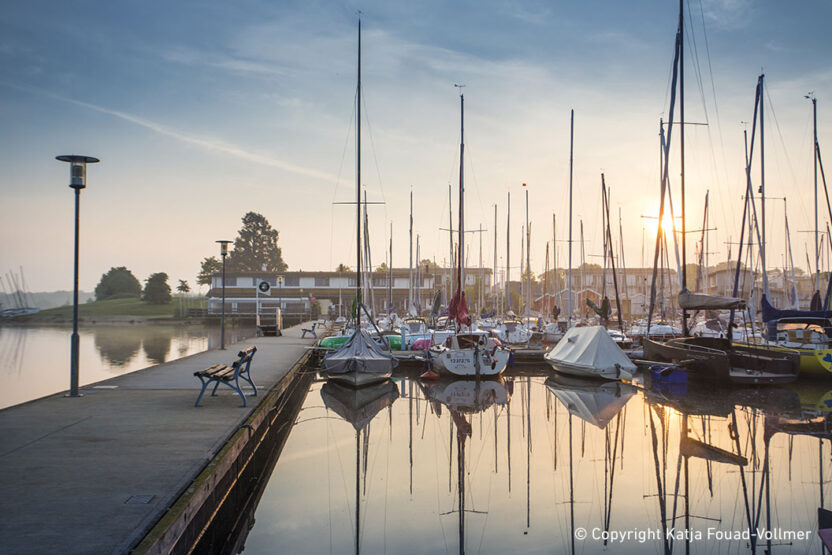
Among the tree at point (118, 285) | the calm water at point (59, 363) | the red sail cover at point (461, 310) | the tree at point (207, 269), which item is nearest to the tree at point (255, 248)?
the tree at point (207, 269)

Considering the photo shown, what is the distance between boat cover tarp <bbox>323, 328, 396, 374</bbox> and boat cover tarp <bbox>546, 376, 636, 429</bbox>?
6.03 meters

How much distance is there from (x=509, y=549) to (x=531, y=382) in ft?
54.8

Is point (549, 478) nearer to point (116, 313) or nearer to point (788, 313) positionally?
point (788, 313)

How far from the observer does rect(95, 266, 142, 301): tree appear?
14925cm

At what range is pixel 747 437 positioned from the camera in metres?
14.0

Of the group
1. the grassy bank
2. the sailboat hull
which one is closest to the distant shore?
the grassy bank

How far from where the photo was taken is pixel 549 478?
11.2 metres

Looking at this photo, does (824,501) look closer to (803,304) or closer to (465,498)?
(465,498)

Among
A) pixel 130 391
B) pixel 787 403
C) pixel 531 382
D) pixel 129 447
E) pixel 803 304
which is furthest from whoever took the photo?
pixel 803 304

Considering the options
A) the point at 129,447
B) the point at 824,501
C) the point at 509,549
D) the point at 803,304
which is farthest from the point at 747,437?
the point at 803,304

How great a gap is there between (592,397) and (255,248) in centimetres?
11923

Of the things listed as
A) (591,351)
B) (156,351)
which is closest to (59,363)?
(156,351)

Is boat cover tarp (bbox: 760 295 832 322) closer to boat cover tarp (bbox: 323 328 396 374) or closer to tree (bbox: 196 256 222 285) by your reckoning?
boat cover tarp (bbox: 323 328 396 374)

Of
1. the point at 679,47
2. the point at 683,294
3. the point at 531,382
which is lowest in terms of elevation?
the point at 531,382
